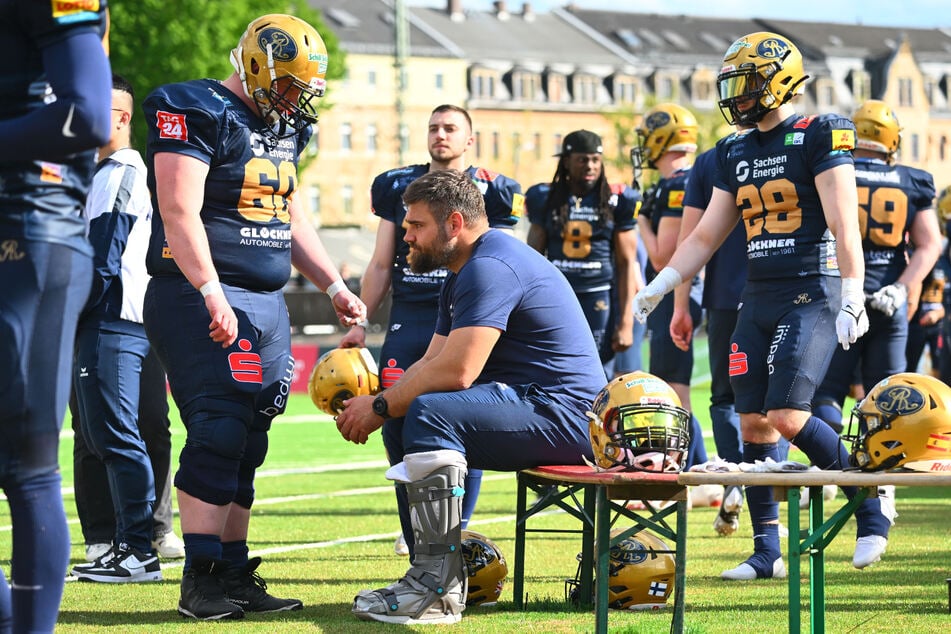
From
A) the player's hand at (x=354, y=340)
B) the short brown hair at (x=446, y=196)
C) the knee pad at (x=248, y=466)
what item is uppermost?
the short brown hair at (x=446, y=196)

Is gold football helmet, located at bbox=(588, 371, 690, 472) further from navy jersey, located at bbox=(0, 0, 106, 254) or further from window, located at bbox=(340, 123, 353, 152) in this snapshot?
window, located at bbox=(340, 123, 353, 152)

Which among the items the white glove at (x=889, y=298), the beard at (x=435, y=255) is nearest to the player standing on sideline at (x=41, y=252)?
the beard at (x=435, y=255)

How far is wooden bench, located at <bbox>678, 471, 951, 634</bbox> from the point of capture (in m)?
5.10

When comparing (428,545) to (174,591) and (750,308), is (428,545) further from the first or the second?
(750,308)

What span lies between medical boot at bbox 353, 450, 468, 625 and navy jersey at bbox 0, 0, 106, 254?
2.04 meters

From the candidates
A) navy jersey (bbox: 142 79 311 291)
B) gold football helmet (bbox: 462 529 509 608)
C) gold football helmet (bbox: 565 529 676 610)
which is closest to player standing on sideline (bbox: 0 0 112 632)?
navy jersey (bbox: 142 79 311 291)

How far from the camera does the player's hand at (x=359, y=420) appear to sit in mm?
6395

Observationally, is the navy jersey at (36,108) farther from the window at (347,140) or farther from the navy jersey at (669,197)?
the window at (347,140)

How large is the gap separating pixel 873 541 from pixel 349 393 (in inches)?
103

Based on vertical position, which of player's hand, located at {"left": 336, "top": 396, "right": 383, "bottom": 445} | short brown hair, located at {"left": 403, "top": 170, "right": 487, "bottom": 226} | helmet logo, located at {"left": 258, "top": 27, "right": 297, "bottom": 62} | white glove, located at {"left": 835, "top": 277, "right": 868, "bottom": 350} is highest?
helmet logo, located at {"left": 258, "top": 27, "right": 297, "bottom": 62}

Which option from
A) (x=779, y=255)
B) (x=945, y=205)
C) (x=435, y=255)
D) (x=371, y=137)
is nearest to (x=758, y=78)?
(x=779, y=255)

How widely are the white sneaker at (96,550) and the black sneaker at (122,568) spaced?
0.13 m

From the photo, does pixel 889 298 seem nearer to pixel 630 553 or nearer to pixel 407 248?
pixel 407 248

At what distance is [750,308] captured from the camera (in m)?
7.33
